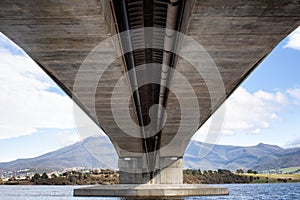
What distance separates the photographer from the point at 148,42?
1470 cm

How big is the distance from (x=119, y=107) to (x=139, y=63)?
25.7 feet

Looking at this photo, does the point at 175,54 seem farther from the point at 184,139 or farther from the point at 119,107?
the point at 184,139

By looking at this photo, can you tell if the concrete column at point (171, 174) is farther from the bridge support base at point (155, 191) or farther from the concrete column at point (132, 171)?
the bridge support base at point (155, 191)

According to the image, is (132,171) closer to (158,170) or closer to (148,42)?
(158,170)

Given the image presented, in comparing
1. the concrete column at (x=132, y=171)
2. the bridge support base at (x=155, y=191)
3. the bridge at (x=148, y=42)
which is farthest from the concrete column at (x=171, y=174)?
the bridge at (x=148, y=42)

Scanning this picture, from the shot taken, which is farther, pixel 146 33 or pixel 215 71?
pixel 215 71

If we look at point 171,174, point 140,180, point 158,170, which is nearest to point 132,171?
point 140,180

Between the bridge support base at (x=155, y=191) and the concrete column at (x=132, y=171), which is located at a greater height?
the concrete column at (x=132, y=171)

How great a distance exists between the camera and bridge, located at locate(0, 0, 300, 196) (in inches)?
405

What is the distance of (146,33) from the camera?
45.7 feet

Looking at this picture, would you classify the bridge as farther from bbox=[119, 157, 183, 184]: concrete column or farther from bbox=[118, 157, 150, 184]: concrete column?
bbox=[118, 157, 150, 184]: concrete column

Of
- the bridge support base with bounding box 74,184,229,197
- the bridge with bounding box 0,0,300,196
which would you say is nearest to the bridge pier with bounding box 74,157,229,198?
the bridge support base with bounding box 74,184,229,197

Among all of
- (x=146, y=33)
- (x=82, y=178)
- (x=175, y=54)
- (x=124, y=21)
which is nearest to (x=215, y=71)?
(x=175, y=54)

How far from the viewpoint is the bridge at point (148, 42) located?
33.8 ft
